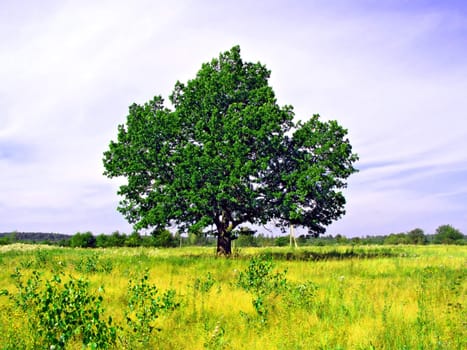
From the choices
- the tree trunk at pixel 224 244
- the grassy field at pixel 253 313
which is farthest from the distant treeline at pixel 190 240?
the grassy field at pixel 253 313

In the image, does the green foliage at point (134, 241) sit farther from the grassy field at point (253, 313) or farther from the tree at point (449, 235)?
the tree at point (449, 235)

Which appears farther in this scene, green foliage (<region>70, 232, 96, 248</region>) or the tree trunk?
green foliage (<region>70, 232, 96, 248</region>)

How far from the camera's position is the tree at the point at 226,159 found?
21.5 m

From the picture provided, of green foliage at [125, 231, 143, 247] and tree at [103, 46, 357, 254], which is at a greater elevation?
tree at [103, 46, 357, 254]

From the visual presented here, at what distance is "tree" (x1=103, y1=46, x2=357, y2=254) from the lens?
845 inches

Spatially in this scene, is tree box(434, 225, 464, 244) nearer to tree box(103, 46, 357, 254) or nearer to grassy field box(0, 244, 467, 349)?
tree box(103, 46, 357, 254)

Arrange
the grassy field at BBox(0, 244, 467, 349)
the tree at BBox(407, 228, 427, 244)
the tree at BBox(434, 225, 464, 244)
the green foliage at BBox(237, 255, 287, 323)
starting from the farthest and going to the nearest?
1. the tree at BBox(407, 228, 427, 244)
2. the tree at BBox(434, 225, 464, 244)
3. the green foliage at BBox(237, 255, 287, 323)
4. the grassy field at BBox(0, 244, 467, 349)

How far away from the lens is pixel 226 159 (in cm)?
2144

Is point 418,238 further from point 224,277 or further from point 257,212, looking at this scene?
point 224,277

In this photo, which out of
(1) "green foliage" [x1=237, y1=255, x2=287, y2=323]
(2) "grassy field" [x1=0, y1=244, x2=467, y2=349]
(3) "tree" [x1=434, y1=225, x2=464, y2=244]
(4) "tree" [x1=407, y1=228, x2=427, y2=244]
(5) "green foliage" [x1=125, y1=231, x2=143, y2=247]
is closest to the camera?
(2) "grassy field" [x1=0, y1=244, x2=467, y2=349]

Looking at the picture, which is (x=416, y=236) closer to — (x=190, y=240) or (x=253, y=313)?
(x=190, y=240)

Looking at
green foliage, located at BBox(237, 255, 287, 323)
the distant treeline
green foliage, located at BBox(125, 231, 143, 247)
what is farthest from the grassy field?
green foliage, located at BBox(125, 231, 143, 247)

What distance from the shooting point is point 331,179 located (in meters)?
22.2

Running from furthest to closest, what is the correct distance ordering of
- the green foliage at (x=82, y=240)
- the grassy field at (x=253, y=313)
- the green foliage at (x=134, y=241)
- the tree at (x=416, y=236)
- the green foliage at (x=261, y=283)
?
the tree at (x=416, y=236) < the green foliage at (x=82, y=240) < the green foliage at (x=134, y=241) < the green foliage at (x=261, y=283) < the grassy field at (x=253, y=313)
